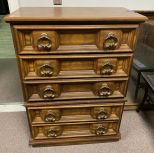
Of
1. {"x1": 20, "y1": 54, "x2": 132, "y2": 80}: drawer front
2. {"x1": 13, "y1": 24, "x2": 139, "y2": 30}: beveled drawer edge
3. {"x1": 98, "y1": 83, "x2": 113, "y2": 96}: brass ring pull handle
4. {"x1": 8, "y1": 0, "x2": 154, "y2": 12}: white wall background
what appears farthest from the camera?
{"x1": 8, "y1": 0, "x2": 154, "y2": 12}: white wall background

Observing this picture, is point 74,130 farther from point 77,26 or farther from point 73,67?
point 77,26

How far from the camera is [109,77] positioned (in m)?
1.11

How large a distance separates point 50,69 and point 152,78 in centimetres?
94

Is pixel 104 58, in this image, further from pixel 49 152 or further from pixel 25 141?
pixel 25 141

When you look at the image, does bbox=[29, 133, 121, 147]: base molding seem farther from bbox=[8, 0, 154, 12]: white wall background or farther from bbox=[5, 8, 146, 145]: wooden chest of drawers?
bbox=[8, 0, 154, 12]: white wall background

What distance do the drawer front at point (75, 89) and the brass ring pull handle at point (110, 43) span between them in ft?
0.74

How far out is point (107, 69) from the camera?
107 cm

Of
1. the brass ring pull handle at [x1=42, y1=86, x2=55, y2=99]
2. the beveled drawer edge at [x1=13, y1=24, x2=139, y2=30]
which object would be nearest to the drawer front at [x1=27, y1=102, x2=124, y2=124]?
the brass ring pull handle at [x1=42, y1=86, x2=55, y2=99]

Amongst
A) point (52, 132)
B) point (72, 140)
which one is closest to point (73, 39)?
point (52, 132)

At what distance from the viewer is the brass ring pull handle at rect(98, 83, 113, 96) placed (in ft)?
3.75

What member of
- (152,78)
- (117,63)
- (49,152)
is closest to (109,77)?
(117,63)

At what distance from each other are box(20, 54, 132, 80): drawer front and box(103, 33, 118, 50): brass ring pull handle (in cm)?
6

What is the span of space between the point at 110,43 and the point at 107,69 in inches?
6.7

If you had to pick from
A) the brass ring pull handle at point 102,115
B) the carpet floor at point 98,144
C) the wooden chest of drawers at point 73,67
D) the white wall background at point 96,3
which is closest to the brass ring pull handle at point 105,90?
the wooden chest of drawers at point 73,67
